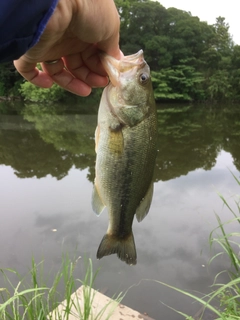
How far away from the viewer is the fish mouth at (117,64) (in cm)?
160

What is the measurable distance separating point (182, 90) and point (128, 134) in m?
31.4

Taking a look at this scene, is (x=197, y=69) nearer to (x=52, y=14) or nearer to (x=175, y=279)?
(x=175, y=279)

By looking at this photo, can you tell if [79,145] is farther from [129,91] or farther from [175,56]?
[175,56]

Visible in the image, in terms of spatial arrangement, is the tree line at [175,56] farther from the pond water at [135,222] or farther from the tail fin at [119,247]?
the tail fin at [119,247]

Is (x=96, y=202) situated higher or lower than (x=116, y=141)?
lower

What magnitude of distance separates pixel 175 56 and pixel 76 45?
32.6m

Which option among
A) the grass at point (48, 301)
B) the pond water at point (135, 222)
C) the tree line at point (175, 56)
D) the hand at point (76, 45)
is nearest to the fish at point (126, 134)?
the hand at point (76, 45)

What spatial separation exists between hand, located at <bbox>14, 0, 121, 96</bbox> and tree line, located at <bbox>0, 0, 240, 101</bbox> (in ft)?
93.1

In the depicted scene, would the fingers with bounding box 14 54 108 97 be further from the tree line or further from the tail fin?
the tree line

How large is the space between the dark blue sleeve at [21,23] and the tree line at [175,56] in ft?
95.4

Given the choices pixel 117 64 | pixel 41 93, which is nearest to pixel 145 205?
pixel 117 64

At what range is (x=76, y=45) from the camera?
1.69 metres

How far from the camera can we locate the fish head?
5.39 ft

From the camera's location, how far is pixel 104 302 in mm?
3164
